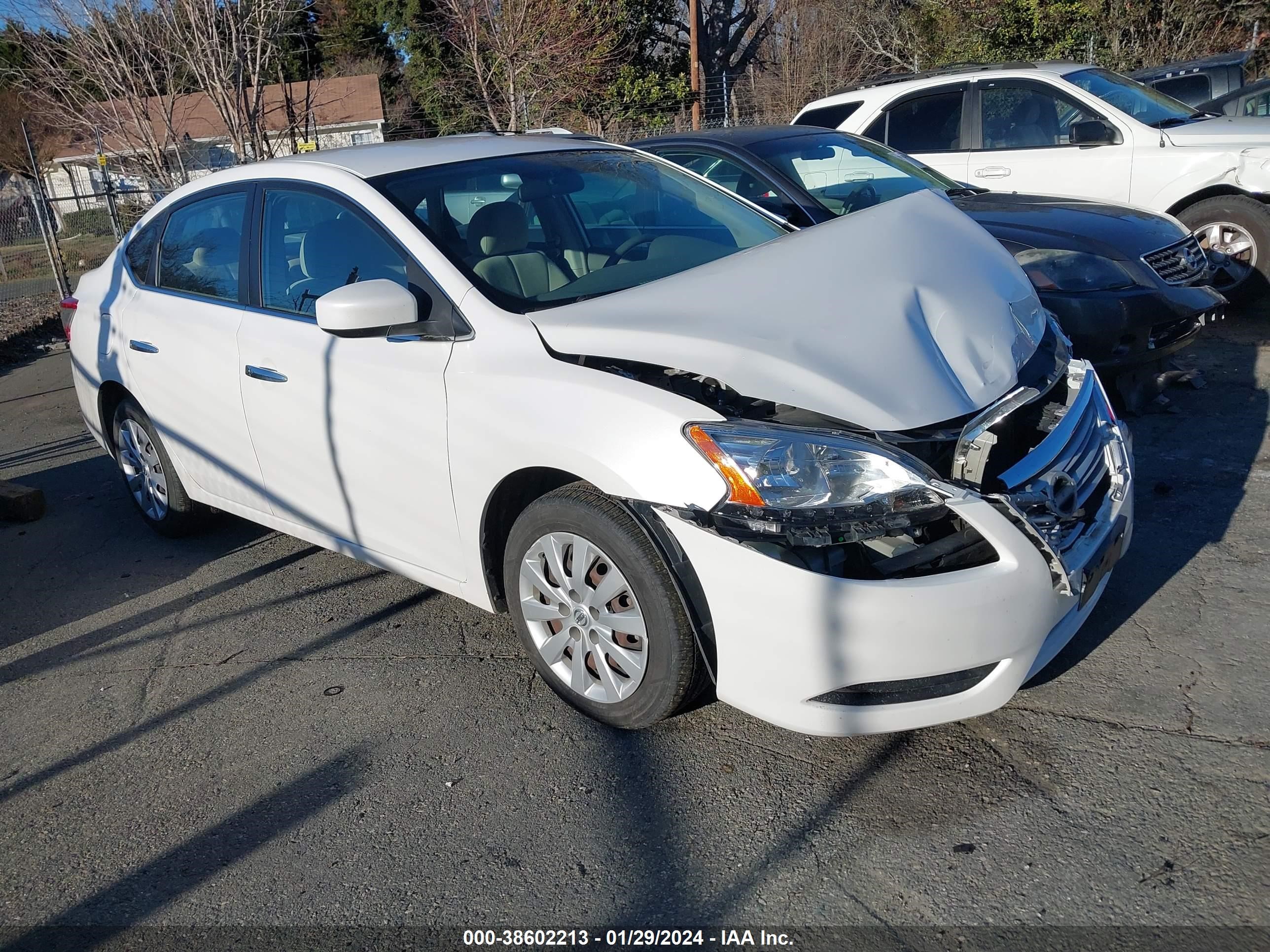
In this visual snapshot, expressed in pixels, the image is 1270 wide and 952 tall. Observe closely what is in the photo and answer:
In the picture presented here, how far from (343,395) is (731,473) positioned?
5.60ft

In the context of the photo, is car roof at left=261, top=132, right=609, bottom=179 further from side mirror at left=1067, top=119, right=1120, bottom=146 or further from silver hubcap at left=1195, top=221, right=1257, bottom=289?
silver hubcap at left=1195, top=221, right=1257, bottom=289

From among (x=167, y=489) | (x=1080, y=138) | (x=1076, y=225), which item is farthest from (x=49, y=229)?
(x=1076, y=225)

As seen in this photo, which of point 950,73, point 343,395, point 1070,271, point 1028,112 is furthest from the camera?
point 950,73

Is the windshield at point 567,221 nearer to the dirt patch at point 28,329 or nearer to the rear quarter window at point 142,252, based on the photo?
the rear quarter window at point 142,252

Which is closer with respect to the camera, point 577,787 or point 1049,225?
point 577,787

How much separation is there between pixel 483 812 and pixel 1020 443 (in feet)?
6.29

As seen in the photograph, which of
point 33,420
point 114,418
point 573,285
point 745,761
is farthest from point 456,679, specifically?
point 33,420

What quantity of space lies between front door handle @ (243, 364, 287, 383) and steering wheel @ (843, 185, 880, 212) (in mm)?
3717

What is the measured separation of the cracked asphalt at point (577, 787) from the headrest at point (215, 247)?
152 centimetres

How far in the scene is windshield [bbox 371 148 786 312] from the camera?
3.71 m

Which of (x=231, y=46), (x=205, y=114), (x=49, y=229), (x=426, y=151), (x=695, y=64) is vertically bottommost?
(x=49, y=229)

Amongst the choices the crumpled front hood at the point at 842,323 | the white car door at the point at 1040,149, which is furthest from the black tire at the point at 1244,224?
the crumpled front hood at the point at 842,323

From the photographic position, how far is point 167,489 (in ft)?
17.1

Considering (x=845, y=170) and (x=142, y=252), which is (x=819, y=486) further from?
(x=845, y=170)
